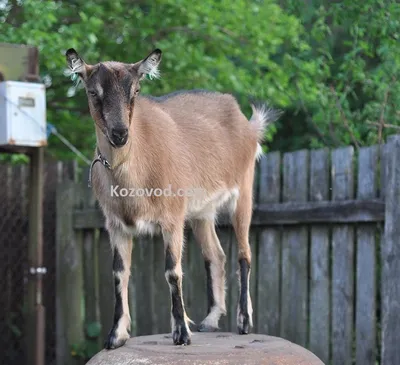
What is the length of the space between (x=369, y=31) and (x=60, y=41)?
2816 millimetres

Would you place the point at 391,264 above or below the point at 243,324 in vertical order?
above

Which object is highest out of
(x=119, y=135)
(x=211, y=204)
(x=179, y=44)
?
(x=179, y=44)

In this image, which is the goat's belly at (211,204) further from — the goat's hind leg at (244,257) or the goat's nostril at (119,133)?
the goat's nostril at (119,133)

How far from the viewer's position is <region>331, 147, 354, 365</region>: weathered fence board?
552 cm

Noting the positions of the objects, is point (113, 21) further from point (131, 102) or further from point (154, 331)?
point (131, 102)

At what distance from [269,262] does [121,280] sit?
1823mm

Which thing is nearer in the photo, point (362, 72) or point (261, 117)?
point (261, 117)

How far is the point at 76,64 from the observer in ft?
13.0

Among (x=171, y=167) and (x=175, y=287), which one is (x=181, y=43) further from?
(x=175, y=287)

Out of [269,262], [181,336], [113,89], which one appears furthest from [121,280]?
[269,262]

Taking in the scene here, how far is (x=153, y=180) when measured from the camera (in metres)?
4.39

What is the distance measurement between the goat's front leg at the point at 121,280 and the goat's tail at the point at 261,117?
55.9 inches

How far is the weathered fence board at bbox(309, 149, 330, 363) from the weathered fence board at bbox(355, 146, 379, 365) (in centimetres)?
28

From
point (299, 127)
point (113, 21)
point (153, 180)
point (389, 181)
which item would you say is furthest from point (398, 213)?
point (299, 127)
